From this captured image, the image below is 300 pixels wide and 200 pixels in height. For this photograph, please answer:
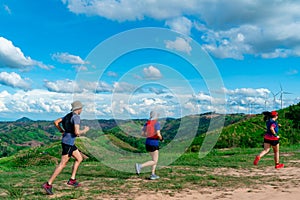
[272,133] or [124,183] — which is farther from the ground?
[272,133]

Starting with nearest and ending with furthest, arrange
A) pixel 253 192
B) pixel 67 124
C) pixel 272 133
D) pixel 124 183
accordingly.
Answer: pixel 253 192, pixel 67 124, pixel 124 183, pixel 272 133

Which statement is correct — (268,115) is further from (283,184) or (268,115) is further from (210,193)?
(210,193)

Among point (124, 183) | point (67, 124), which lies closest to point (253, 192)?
point (124, 183)

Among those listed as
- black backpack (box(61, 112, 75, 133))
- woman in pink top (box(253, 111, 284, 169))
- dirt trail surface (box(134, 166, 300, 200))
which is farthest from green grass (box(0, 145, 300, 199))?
black backpack (box(61, 112, 75, 133))

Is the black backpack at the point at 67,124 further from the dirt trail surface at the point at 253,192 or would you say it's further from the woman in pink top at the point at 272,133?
the woman in pink top at the point at 272,133

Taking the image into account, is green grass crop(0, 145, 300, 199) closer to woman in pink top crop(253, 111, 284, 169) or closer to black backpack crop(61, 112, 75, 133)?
woman in pink top crop(253, 111, 284, 169)

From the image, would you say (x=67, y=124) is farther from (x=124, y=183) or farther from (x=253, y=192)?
(x=253, y=192)

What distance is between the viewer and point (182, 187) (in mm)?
9562

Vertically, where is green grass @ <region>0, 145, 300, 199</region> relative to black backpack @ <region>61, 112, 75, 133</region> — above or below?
below

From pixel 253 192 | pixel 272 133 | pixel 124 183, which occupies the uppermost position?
pixel 272 133

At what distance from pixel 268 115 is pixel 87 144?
12.5m

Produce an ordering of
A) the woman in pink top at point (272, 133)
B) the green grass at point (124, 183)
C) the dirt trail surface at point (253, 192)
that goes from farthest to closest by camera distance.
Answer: the woman in pink top at point (272, 133), the green grass at point (124, 183), the dirt trail surface at point (253, 192)

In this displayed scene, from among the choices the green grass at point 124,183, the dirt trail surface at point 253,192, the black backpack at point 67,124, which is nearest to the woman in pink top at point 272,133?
the green grass at point 124,183

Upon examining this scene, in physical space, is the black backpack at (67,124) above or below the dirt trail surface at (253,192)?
above
